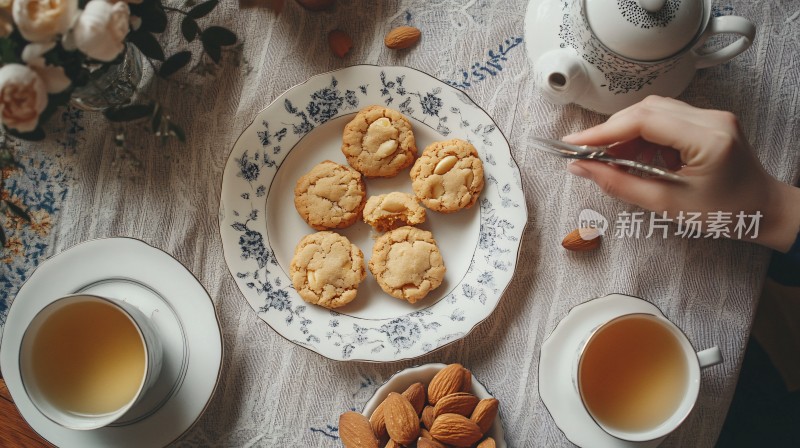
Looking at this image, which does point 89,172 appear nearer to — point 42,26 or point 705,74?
point 42,26

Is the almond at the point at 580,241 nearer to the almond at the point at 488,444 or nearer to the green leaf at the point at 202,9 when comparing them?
the almond at the point at 488,444

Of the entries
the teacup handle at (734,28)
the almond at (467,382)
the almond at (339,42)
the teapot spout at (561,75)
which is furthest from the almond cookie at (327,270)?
the teacup handle at (734,28)

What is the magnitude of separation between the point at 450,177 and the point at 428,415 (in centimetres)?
44

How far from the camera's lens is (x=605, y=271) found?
1.14m

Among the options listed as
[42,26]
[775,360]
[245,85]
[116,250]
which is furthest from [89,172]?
[775,360]

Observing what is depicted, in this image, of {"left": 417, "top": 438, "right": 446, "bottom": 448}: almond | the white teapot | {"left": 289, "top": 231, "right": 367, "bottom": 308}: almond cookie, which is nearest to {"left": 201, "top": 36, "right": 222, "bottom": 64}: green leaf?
{"left": 289, "top": 231, "right": 367, "bottom": 308}: almond cookie

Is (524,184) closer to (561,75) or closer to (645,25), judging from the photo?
(561,75)

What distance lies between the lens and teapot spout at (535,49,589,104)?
102cm

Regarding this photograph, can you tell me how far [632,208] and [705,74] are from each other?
11.6 inches

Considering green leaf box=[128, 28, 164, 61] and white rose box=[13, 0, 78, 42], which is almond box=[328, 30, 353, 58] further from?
white rose box=[13, 0, 78, 42]

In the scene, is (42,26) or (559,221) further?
(559,221)

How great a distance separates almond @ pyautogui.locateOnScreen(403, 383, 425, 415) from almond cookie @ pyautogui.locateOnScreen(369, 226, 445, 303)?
0.53ft

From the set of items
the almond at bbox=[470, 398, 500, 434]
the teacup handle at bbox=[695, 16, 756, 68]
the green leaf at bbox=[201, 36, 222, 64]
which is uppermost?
the teacup handle at bbox=[695, 16, 756, 68]

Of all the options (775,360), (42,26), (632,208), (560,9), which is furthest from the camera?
(775,360)
